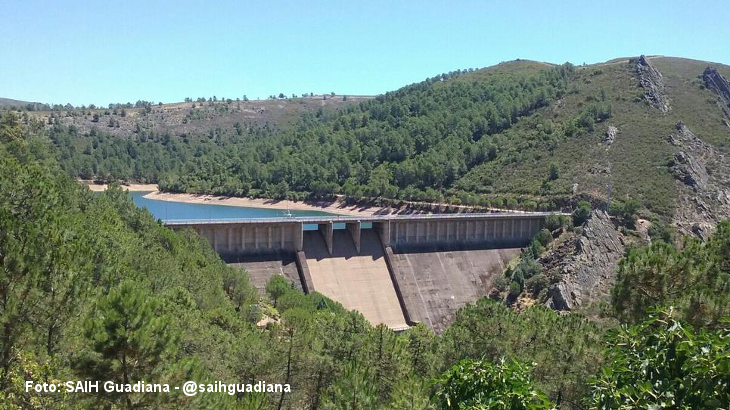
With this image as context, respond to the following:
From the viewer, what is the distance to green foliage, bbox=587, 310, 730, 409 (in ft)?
18.7

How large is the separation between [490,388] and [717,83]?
4760 inches

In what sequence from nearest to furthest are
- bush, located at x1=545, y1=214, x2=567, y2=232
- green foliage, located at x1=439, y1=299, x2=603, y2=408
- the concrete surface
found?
green foliage, located at x1=439, y1=299, x2=603, y2=408 → the concrete surface → bush, located at x1=545, y1=214, x2=567, y2=232

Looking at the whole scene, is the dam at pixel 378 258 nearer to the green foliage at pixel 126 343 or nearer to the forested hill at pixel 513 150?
the forested hill at pixel 513 150

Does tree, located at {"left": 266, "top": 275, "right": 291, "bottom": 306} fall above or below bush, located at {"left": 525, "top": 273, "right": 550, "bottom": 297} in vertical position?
above

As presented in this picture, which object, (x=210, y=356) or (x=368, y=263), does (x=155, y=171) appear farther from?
(x=210, y=356)

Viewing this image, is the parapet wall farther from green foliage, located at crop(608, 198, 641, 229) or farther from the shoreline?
the shoreline

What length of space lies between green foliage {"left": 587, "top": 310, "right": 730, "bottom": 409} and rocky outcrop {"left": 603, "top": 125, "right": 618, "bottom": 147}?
83.0 metres

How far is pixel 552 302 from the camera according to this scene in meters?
53.2

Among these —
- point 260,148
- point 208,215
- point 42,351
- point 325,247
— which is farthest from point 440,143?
point 42,351

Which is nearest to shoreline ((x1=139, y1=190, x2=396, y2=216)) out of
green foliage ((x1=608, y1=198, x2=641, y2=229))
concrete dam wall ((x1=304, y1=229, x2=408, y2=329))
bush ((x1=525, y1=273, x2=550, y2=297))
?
green foliage ((x1=608, y1=198, x2=641, y2=229))

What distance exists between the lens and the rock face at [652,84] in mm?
97500

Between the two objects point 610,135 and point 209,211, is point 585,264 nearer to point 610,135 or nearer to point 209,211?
point 610,135

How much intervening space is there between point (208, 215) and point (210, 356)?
2901 inches

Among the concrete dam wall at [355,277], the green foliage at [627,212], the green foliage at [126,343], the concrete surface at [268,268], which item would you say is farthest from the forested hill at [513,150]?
the green foliage at [126,343]
